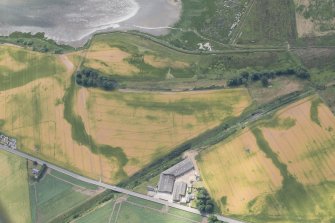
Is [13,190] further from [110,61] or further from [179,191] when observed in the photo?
[179,191]

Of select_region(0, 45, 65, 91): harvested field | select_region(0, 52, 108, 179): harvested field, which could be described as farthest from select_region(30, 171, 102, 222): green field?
select_region(0, 45, 65, 91): harvested field

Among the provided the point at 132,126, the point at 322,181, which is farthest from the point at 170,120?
the point at 322,181

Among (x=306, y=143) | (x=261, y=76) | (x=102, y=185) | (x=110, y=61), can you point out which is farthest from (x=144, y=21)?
(x=306, y=143)

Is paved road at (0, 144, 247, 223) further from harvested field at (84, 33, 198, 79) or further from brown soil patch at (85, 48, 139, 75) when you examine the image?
brown soil patch at (85, 48, 139, 75)

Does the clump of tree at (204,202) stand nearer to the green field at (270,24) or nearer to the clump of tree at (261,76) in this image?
the clump of tree at (261,76)

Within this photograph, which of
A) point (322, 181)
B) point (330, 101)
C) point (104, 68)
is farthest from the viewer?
point (104, 68)

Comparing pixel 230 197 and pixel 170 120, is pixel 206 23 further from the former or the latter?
pixel 230 197
